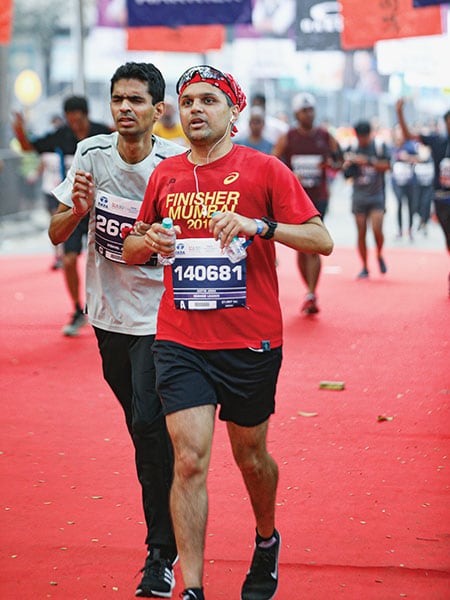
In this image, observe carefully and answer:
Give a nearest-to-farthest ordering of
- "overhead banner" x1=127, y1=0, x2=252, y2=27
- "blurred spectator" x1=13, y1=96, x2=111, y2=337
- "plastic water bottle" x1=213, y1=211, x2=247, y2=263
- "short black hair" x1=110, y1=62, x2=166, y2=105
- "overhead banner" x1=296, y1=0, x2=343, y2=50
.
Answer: "plastic water bottle" x1=213, y1=211, x2=247, y2=263 → "short black hair" x1=110, y1=62, x2=166, y2=105 → "blurred spectator" x1=13, y1=96, x2=111, y2=337 → "overhead banner" x1=127, y1=0, x2=252, y2=27 → "overhead banner" x1=296, y1=0, x2=343, y2=50

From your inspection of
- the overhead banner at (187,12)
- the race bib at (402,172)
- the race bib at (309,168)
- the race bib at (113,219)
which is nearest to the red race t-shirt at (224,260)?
the race bib at (113,219)

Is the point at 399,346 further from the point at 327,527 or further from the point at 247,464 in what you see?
the point at 247,464

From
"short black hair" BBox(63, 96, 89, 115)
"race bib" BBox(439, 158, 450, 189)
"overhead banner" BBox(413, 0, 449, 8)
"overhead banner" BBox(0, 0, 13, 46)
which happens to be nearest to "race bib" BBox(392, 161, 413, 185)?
"overhead banner" BBox(413, 0, 449, 8)

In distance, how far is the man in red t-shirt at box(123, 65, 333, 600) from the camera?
4191 millimetres

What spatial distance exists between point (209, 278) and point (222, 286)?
0.19ft

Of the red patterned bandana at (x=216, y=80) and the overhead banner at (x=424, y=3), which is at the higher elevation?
the overhead banner at (x=424, y=3)

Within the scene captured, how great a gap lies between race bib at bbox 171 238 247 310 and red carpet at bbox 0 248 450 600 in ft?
3.78

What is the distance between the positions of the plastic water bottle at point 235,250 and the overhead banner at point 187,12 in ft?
42.1

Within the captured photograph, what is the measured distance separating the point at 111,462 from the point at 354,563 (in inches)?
77.7

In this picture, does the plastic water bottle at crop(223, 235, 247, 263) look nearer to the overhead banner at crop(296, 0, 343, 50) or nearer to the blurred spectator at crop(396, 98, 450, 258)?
the blurred spectator at crop(396, 98, 450, 258)

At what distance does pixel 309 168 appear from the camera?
39.9 feet

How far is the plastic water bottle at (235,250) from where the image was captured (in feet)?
13.4

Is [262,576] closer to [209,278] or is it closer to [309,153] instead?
[209,278]

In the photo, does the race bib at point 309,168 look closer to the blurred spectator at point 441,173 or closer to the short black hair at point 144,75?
the blurred spectator at point 441,173
